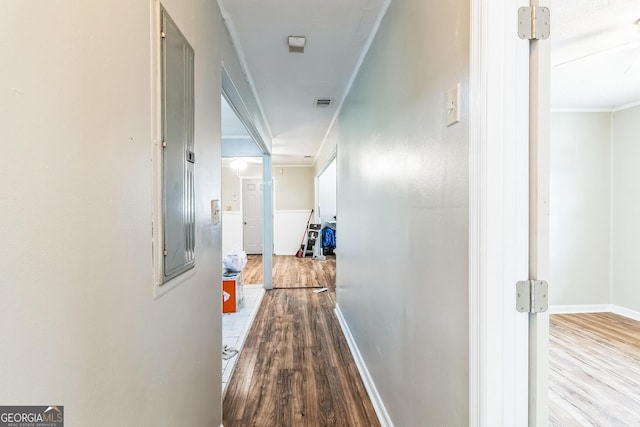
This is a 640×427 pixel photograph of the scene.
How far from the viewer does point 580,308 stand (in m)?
3.77

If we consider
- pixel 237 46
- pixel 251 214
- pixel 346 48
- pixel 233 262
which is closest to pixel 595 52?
pixel 346 48

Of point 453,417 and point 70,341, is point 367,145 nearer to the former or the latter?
point 453,417

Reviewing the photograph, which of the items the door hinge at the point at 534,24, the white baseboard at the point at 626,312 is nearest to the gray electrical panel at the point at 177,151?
the door hinge at the point at 534,24

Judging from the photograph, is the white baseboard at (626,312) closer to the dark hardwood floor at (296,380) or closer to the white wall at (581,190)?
the white wall at (581,190)

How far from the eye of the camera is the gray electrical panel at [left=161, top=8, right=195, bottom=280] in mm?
982

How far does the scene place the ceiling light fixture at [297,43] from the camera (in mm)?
2135

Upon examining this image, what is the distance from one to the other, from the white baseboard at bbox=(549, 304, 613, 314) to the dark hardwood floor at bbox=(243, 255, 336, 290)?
9.56 ft

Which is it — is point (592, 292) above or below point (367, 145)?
below

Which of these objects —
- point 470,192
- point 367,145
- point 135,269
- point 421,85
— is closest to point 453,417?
point 470,192

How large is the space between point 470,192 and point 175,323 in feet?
3.50

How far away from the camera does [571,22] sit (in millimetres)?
1942

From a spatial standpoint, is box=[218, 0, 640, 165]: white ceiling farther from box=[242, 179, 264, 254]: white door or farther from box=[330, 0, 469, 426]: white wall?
box=[242, 179, 264, 254]: white door

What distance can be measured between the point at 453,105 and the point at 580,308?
4090mm

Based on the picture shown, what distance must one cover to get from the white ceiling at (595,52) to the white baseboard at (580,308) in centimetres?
234
